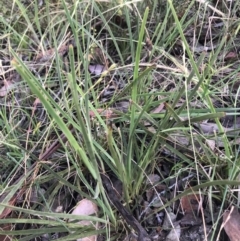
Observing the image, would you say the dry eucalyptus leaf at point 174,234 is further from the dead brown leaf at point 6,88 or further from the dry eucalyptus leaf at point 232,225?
Answer: the dead brown leaf at point 6,88

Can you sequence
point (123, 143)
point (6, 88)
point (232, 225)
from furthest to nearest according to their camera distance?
point (6, 88), point (123, 143), point (232, 225)

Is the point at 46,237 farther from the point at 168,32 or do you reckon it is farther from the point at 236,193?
the point at 168,32

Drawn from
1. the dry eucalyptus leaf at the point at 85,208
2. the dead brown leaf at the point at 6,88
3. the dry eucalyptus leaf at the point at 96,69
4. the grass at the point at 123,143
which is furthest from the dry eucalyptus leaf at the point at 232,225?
the dead brown leaf at the point at 6,88

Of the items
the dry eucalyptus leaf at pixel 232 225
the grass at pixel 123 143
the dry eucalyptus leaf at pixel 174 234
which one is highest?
the grass at pixel 123 143

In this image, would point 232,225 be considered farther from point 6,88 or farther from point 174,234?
point 6,88

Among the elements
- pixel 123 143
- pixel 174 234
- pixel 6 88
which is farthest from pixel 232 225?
pixel 6 88

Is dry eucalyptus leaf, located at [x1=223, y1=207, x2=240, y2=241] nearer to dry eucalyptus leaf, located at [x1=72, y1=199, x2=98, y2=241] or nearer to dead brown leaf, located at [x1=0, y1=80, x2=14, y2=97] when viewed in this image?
dry eucalyptus leaf, located at [x1=72, y1=199, x2=98, y2=241]

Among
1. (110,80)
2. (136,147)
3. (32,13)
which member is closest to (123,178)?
(136,147)

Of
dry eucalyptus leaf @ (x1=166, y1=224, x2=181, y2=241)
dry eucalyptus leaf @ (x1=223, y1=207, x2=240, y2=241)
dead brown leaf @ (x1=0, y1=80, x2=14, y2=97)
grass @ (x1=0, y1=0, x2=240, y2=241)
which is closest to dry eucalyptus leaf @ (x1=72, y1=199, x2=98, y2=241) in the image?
grass @ (x1=0, y1=0, x2=240, y2=241)
